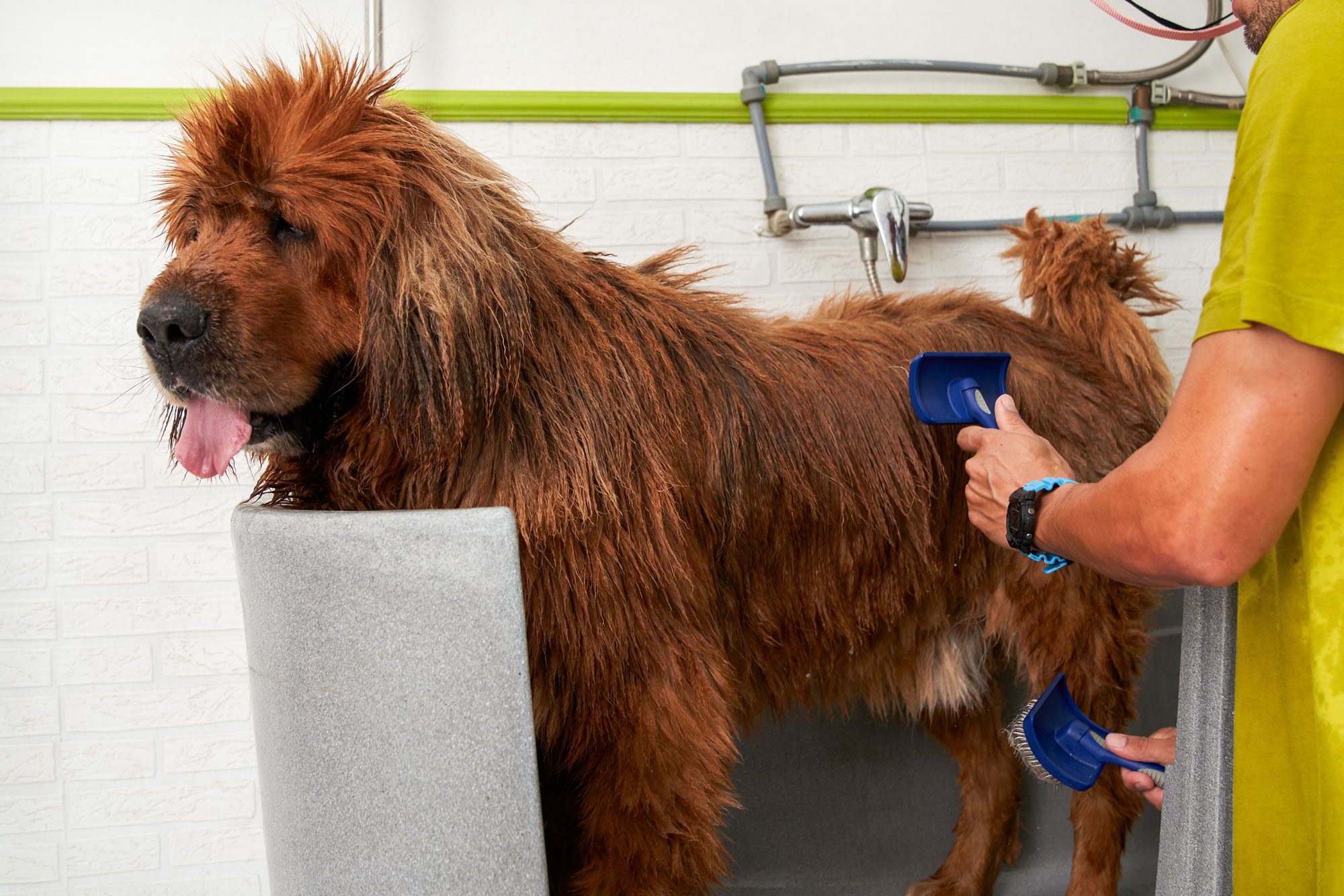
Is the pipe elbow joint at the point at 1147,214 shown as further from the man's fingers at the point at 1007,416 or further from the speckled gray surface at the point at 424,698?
Result: the speckled gray surface at the point at 424,698

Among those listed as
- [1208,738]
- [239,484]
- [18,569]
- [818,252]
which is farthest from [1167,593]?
[18,569]

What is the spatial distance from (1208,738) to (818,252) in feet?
4.57

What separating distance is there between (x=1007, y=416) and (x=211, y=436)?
84cm

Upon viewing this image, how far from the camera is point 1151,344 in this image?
160cm

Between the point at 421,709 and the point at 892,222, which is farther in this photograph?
the point at 892,222

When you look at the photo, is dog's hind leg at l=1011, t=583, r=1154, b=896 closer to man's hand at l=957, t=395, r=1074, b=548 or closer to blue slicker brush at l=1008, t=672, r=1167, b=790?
blue slicker brush at l=1008, t=672, r=1167, b=790

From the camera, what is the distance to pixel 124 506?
191cm

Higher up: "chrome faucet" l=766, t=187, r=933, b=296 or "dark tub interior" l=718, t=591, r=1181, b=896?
"chrome faucet" l=766, t=187, r=933, b=296

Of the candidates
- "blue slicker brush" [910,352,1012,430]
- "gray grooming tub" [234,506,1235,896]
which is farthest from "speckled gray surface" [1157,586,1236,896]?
"blue slicker brush" [910,352,1012,430]

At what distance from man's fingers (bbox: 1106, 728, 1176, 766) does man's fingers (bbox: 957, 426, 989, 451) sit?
1.27ft

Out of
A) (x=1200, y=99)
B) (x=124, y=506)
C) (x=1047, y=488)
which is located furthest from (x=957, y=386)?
(x=124, y=506)

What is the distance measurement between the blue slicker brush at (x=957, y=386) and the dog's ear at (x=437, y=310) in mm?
477

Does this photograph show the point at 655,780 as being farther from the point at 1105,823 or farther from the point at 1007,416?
the point at 1105,823

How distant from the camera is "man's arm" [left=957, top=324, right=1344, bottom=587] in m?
0.68
